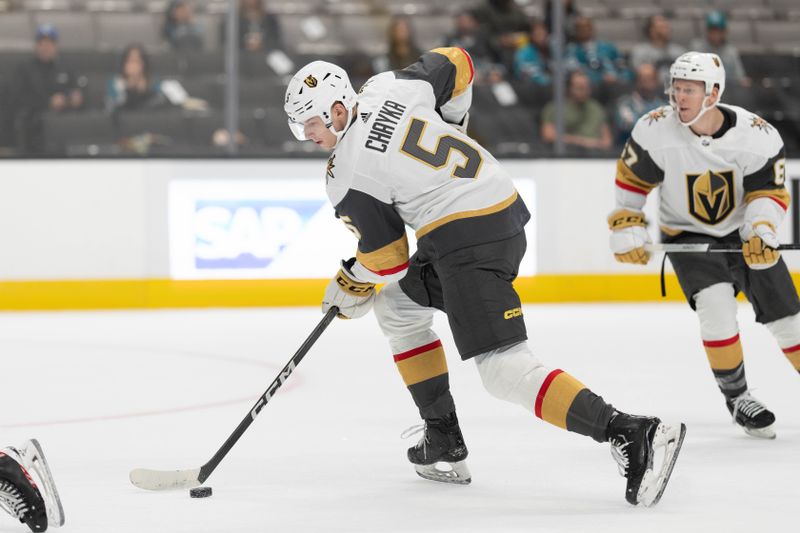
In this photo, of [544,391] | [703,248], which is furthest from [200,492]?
[703,248]

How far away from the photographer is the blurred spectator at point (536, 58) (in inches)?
304

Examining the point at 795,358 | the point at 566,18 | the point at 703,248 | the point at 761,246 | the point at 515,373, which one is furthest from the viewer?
the point at 566,18

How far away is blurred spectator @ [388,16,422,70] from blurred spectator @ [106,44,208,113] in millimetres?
1217

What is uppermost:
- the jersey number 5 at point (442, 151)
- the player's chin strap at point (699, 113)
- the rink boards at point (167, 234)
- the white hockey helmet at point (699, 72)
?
the white hockey helmet at point (699, 72)

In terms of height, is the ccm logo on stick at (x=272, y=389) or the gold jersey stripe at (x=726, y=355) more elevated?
the ccm logo on stick at (x=272, y=389)

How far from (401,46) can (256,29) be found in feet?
2.93

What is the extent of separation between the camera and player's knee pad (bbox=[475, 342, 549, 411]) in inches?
113

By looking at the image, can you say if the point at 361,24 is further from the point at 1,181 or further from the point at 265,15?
the point at 1,181

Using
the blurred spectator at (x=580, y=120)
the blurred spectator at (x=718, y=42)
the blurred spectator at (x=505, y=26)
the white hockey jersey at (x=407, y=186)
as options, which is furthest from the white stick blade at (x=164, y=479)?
the blurred spectator at (x=718, y=42)

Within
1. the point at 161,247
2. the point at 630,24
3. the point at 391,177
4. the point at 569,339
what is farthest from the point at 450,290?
the point at 630,24

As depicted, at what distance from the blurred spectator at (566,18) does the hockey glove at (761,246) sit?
4215mm

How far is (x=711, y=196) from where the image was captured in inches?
149

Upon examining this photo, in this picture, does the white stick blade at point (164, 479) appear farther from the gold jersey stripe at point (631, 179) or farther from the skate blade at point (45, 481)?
the gold jersey stripe at point (631, 179)

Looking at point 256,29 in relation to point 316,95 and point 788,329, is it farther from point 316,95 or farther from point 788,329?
point 316,95
